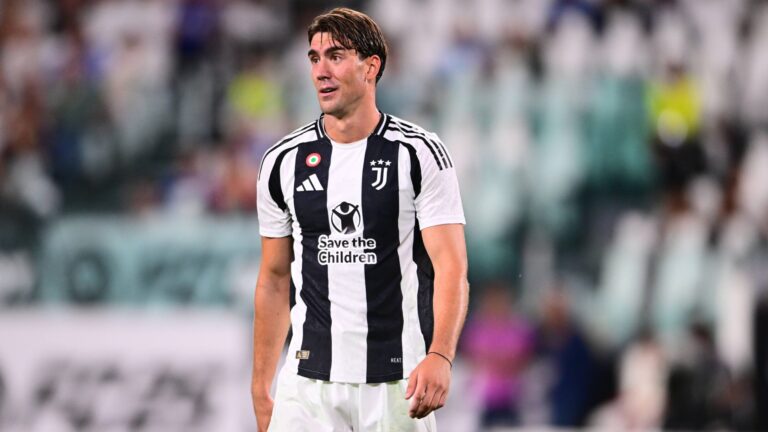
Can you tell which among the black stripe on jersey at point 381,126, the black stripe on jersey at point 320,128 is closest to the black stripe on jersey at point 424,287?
the black stripe on jersey at point 381,126

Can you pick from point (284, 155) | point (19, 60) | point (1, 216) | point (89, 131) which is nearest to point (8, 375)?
point (1, 216)

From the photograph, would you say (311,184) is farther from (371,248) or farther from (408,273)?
(408,273)

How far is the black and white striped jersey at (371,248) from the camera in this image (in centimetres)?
397

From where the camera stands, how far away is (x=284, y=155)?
13.5 feet

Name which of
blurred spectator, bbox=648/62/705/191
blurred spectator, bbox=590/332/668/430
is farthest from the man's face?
blurred spectator, bbox=648/62/705/191

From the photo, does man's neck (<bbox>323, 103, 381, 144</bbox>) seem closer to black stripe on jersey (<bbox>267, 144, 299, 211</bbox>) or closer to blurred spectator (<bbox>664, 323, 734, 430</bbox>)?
black stripe on jersey (<bbox>267, 144, 299, 211</bbox>)

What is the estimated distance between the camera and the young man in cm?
394

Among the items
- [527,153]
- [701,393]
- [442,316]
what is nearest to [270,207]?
[442,316]

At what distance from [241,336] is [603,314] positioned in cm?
277

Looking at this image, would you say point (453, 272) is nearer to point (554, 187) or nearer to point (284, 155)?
point (284, 155)

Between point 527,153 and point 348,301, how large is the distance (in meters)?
5.80

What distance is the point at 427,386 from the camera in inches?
143

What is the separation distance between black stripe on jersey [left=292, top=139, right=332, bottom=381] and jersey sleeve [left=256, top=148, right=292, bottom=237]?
85 millimetres

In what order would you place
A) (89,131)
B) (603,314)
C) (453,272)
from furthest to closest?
(89,131)
(603,314)
(453,272)
